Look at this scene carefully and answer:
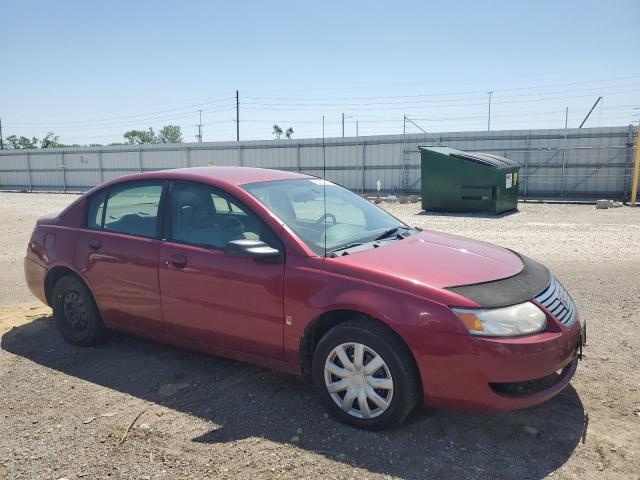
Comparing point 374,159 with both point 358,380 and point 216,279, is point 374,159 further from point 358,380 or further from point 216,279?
point 358,380

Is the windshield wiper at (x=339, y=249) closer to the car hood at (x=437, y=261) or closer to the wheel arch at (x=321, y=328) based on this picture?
the car hood at (x=437, y=261)

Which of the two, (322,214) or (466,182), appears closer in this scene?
(322,214)

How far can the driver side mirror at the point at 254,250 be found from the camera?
10.8 feet

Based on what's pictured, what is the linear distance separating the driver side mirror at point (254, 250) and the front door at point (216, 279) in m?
0.07

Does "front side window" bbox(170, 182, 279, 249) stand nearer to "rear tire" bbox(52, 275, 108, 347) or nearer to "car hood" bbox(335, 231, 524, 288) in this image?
"car hood" bbox(335, 231, 524, 288)

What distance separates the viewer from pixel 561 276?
6812mm

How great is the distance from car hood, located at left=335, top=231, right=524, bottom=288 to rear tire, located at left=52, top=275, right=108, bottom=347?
2456 mm

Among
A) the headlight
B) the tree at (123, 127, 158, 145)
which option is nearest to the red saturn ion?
the headlight

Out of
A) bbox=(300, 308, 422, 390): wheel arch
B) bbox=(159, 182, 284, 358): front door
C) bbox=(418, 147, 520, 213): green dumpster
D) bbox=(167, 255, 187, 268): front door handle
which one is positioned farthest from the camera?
bbox=(418, 147, 520, 213): green dumpster

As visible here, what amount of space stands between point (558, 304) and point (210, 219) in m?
2.44

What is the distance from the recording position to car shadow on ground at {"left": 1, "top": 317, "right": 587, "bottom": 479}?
2854mm

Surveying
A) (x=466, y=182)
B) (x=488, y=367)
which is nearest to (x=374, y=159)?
(x=466, y=182)

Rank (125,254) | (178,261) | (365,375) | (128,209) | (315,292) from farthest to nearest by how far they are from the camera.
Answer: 1. (128,209)
2. (125,254)
3. (178,261)
4. (315,292)
5. (365,375)

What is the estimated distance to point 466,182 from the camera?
1548 cm
